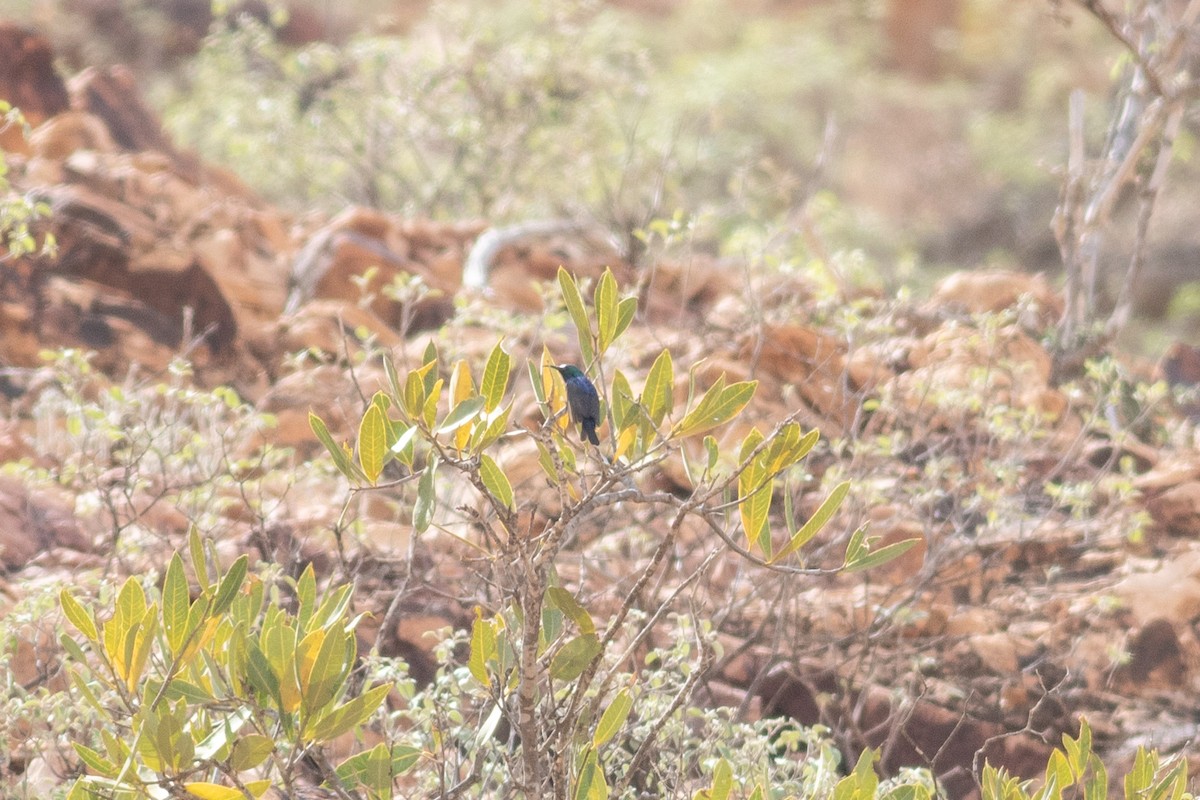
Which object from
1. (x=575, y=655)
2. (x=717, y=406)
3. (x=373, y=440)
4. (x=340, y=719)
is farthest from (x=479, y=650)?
(x=717, y=406)

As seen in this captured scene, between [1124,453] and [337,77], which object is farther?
[337,77]

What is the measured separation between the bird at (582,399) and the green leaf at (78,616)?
2.74 ft

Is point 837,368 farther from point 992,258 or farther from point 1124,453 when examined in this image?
point 992,258

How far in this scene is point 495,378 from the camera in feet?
6.57

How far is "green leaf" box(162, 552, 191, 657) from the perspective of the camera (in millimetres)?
1869

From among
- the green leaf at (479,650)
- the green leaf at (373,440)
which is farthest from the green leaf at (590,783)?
the green leaf at (373,440)

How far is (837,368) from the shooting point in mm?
4785

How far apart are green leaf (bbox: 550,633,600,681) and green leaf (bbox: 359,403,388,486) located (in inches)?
16.8

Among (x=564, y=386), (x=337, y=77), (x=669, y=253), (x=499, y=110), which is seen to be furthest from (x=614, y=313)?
(x=337, y=77)

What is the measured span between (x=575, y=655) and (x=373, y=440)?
486mm

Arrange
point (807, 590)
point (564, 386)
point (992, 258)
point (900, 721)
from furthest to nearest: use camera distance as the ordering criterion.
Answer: point (992, 258) → point (807, 590) → point (900, 721) → point (564, 386)

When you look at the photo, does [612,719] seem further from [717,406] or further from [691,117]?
[691,117]

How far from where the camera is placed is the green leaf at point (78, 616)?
189 cm

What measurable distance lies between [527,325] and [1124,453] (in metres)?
2.42
